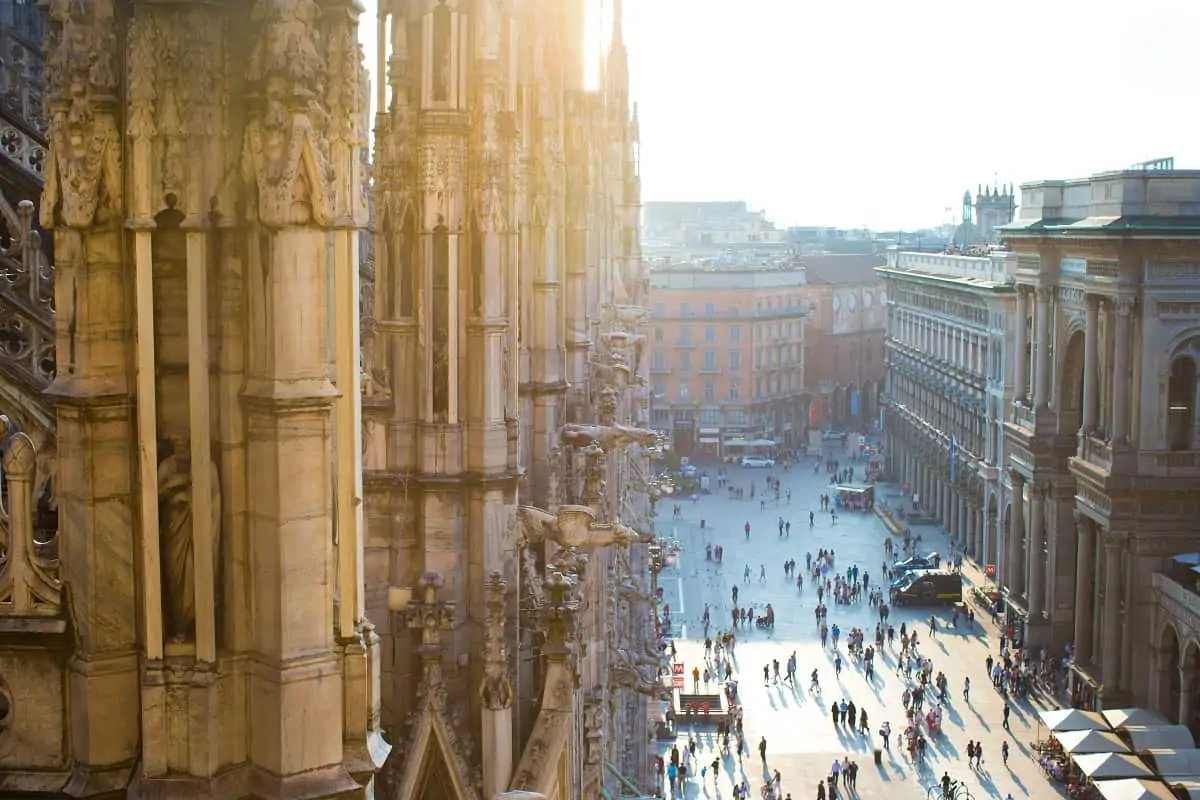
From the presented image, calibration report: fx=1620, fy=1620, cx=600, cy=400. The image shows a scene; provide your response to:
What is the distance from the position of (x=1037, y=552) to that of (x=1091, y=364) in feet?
31.9

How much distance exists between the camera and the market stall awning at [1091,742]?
42031 millimetres

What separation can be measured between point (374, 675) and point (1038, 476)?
53873 mm

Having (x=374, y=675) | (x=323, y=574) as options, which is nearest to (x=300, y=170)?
(x=323, y=574)

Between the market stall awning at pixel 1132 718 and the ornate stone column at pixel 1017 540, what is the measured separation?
17.3 m

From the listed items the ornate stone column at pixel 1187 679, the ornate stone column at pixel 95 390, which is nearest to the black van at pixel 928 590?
the ornate stone column at pixel 1187 679

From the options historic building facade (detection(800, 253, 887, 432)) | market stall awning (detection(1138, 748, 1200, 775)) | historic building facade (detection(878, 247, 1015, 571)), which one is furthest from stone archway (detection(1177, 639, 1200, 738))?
historic building facade (detection(800, 253, 887, 432))

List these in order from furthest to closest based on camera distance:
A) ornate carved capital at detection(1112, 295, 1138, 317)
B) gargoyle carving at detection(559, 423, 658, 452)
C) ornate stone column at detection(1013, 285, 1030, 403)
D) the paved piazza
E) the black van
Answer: the black van
ornate stone column at detection(1013, 285, 1030, 403)
ornate carved capital at detection(1112, 295, 1138, 317)
the paved piazza
gargoyle carving at detection(559, 423, 658, 452)

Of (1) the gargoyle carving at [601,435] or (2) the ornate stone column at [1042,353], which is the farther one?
(2) the ornate stone column at [1042,353]

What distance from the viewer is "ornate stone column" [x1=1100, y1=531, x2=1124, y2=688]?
2013 inches

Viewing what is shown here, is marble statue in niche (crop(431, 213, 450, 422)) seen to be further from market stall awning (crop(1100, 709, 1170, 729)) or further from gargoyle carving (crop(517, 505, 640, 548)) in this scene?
market stall awning (crop(1100, 709, 1170, 729))

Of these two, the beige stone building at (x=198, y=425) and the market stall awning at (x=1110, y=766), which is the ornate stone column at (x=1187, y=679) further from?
the beige stone building at (x=198, y=425)

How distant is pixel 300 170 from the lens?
772cm

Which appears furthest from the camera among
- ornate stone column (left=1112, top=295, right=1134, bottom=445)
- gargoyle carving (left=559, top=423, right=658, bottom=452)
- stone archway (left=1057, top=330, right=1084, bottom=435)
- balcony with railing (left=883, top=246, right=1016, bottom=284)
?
balcony with railing (left=883, top=246, right=1016, bottom=284)

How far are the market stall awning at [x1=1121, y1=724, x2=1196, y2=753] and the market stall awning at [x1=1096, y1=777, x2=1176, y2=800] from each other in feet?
9.58
